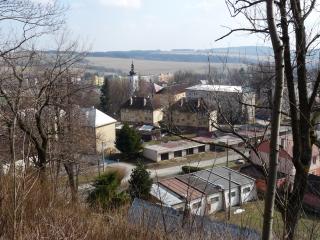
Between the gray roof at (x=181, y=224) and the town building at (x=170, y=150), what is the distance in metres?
23.2

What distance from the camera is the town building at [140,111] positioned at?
40.3m

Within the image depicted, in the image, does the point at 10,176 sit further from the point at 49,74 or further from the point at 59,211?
the point at 49,74

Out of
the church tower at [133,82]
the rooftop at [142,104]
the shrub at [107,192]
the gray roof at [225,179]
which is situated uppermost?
the shrub at [107,192]

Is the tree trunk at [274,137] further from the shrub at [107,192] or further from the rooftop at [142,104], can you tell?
the rooftop at [142,104]

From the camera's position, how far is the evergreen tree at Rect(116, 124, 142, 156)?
2755 centimetres

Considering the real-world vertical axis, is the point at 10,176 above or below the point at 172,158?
above

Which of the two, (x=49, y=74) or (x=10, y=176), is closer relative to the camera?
(x=10, y=176)

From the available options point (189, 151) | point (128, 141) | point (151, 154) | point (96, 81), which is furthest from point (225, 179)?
point (96, 81)

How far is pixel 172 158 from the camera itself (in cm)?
2900

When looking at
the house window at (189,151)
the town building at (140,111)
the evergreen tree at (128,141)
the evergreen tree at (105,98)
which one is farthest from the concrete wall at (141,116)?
the evergreen tree at (128,141)

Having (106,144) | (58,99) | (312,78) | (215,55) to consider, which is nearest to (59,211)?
(215,55)

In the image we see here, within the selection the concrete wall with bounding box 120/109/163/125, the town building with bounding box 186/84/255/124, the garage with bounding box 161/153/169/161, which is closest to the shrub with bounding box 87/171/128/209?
the town building with bounding box 186/84/255/124

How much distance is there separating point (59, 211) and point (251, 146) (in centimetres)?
184

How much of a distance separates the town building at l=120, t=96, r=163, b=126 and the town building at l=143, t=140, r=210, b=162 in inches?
379
